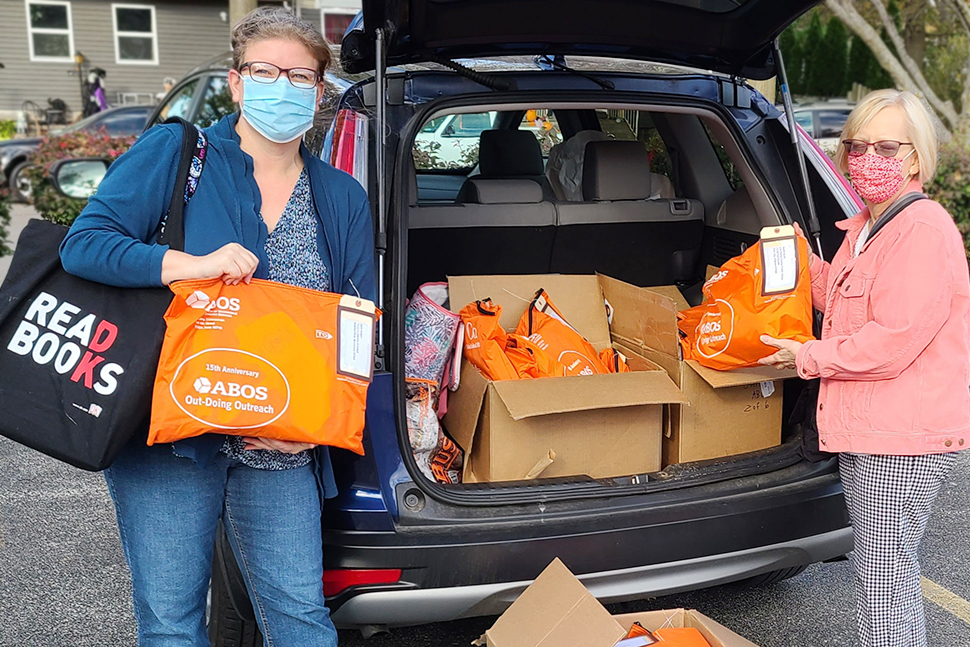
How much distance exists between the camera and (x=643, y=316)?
3.11 m

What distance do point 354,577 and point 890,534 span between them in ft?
4.29

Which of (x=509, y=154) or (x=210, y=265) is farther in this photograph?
(x=509, y=154)

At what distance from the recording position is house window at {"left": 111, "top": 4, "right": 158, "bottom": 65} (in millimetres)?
21312

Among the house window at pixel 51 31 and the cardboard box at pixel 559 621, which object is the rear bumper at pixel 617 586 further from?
the house window at pixel 51 31

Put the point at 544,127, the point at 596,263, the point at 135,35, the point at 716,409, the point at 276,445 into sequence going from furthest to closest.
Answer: the point at 135,35
the point at 544,127
the point at 596,263
the point at 716,409
the point at 276,445

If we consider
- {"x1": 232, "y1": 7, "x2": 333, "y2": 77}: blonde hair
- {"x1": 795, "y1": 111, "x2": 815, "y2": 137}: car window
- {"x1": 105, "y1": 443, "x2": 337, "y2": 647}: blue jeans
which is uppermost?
{"x1": 795, "y1": 111, "x2": 815, "y2": 137}: car window

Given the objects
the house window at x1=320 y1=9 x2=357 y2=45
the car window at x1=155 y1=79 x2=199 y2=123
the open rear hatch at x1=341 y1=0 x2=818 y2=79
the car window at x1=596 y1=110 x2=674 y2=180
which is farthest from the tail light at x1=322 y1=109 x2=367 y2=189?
the house window at x1=320 y1=9 x2=357 y2=45

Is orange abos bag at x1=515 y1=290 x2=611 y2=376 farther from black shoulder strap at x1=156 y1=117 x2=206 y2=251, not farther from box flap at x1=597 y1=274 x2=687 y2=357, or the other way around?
black shoulder strap at x1=156 y1=117 x2=206 y2=251

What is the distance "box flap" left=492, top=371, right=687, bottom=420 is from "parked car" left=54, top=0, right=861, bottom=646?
193mm

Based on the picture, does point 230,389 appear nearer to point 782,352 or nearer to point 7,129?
point 782,352

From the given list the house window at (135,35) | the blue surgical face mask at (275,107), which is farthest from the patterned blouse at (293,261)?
the house window at (135,35)

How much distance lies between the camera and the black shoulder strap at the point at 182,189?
1.90m

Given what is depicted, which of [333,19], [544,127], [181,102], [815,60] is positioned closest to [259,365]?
[544,127]

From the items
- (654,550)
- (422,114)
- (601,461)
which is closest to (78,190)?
(422,114)
